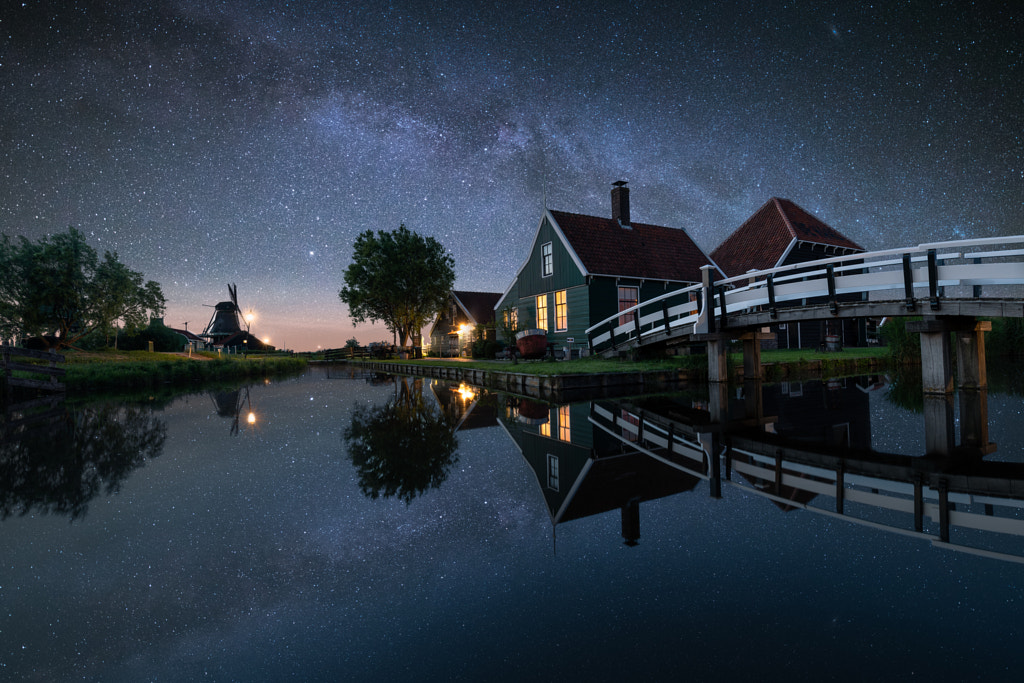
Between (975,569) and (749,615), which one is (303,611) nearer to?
(749,615)

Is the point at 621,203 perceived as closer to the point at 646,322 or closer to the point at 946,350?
the point at 646,322

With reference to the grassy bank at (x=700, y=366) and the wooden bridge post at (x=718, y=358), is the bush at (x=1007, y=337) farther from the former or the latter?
the wooden bridge post at (x=718, y=358)

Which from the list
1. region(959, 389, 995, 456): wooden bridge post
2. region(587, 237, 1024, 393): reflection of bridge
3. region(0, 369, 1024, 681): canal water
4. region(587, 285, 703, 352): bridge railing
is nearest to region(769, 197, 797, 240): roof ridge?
region(587, 285, 703, 352): bridge railing

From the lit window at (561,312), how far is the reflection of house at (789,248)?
11.5 metres

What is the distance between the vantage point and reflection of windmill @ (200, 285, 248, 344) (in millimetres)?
77125

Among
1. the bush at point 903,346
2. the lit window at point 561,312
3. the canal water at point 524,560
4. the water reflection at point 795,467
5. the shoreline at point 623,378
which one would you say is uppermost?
the lit window at point 561,312

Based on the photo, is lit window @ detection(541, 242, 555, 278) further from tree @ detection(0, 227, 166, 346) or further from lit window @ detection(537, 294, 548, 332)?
tree @ detection(0, 227, 166, 346)

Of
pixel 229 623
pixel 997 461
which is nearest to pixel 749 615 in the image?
pixel 229 623

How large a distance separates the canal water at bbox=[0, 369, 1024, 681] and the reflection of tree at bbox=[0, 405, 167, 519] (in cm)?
6

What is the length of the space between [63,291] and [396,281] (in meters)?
20.9

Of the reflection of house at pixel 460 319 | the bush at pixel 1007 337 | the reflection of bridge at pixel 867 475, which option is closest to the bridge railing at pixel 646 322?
the reflection of bridge at pixel 867 475

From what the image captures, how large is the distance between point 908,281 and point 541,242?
639 inches

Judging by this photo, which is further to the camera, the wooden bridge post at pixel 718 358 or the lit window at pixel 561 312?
the lit window at pixel 561 312

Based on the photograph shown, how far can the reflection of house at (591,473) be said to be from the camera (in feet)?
13.6
